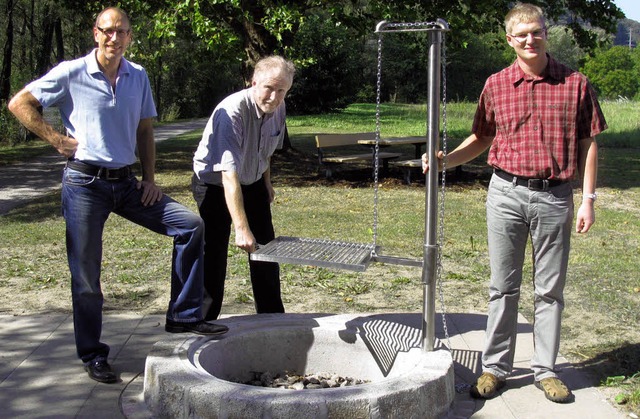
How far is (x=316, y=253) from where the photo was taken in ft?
13.5

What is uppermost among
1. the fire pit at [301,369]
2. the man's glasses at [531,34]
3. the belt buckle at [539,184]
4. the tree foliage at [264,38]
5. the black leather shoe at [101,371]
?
the tree foliage at [264,38]

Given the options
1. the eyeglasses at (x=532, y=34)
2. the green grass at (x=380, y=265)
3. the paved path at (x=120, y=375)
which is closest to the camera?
the eyeglasses at (x=532, y=34)

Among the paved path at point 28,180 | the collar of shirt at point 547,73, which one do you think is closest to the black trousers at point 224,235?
the collar of shirt at point 547,73

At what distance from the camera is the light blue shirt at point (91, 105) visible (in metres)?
4.05

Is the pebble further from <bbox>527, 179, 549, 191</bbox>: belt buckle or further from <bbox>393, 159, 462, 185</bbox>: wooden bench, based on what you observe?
<bbox>393, 159, 462, 185</bbox>: wooden bench

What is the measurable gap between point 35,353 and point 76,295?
737 millimetres

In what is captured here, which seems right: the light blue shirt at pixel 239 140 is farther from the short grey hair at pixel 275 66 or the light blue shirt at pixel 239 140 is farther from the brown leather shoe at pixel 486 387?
the brown leather shoe at pixel 486 387

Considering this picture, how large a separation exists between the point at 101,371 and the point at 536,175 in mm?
2463

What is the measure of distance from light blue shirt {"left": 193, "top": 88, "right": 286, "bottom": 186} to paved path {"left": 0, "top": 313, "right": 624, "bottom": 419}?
3.15 ft

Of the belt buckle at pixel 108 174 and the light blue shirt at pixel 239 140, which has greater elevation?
the light blue shirt at pixel 239 140

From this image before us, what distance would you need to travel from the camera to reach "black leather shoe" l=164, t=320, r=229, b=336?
4.27m

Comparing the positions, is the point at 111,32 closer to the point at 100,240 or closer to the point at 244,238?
the point at 100,240

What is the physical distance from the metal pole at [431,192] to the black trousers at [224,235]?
114cm

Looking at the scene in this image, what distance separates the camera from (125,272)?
23.3 feet
